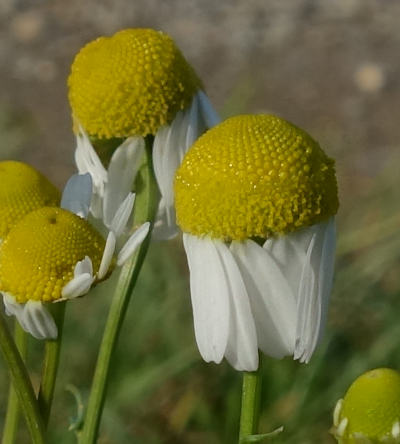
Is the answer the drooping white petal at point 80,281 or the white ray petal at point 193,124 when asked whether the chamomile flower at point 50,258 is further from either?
the white ray petal at point 193,124

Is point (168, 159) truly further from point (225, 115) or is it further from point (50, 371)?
point (225, 115)

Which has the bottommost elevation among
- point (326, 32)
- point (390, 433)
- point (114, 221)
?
point (326, 32)

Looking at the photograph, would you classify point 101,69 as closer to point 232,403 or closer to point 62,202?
point 62,202

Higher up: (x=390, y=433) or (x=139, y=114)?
(x=139, y=114)

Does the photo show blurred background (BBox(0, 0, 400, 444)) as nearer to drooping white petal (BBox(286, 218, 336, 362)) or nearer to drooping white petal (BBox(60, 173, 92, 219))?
drooping white petal (BBox(60, 173, 92, 219))

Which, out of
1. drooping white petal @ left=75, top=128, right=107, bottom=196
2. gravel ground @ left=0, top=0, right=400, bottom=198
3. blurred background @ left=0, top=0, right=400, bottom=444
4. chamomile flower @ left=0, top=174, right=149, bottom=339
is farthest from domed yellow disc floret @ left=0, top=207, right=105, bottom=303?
gravel ground @ left=0, top=0, right=400, bottom=198

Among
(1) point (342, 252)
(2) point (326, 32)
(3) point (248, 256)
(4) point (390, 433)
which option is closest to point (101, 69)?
(3) point (248, 256)
